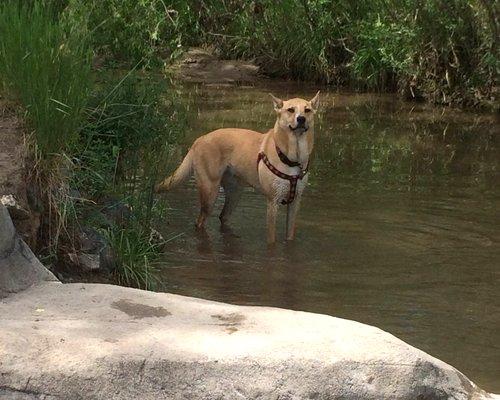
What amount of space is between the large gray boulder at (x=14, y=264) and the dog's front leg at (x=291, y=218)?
13.8 ft

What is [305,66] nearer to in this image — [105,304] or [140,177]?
[140,177]

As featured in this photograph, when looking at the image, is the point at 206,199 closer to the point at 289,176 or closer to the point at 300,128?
the point at 289,176

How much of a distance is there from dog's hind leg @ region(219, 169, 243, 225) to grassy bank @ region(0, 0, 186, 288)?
6.92 feet

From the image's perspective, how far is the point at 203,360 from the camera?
4230mm

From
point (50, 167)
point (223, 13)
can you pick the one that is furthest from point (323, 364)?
point (223, 13)

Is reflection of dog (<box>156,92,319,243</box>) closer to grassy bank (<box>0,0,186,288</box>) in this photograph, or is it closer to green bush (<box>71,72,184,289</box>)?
green bush (<box>71,72,184,289</box>)

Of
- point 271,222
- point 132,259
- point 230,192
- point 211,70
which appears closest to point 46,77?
point 132,259

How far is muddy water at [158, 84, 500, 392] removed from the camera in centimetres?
722

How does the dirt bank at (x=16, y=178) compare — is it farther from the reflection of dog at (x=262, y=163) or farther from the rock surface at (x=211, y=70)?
the rock surface at (x=211, y=70)

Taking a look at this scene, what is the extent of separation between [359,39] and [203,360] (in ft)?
61.7

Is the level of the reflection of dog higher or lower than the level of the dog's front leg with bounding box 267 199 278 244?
higher

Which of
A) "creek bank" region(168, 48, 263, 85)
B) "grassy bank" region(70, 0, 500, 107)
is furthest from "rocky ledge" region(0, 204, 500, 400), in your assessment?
"creek bank" region(168, 48, 263, 85)

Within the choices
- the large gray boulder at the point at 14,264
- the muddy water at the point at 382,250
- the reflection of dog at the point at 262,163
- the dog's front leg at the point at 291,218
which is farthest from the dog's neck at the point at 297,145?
the large gray boulder at the point at 14,264

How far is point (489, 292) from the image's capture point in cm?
792
